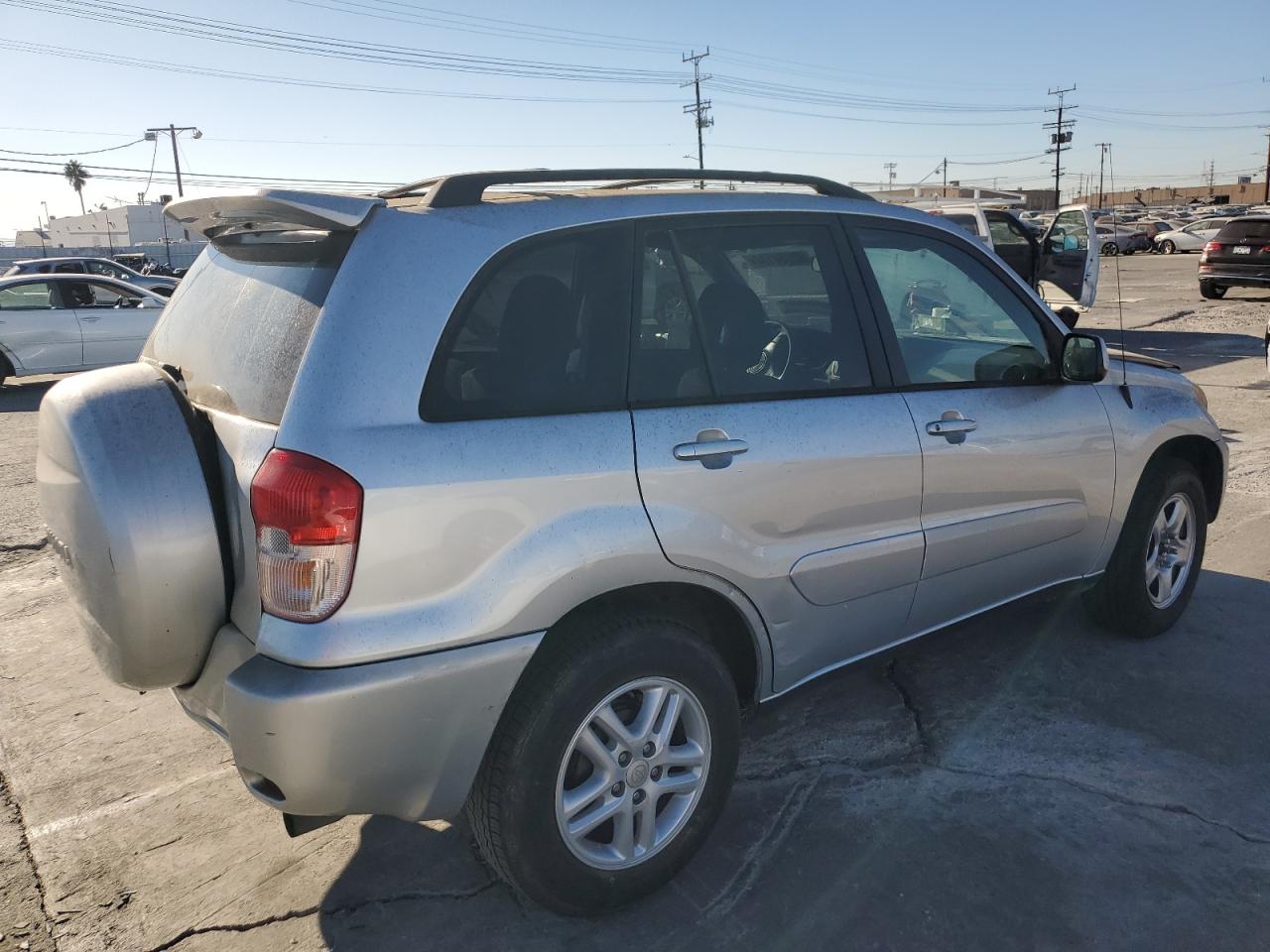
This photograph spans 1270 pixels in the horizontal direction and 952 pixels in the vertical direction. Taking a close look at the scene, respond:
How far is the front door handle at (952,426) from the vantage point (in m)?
3.19

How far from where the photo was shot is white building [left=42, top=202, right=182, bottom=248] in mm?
92169

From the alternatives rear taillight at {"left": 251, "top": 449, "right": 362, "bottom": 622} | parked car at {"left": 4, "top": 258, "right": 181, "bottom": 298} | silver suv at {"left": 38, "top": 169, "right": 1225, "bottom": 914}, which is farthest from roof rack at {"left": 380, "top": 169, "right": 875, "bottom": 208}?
parked car at {"left": 4, "top": 258, "right": 181, "bottom": 298}

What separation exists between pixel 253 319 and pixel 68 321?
41.3 feet

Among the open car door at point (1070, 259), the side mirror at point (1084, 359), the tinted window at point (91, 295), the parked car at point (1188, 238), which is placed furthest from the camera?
the parked car at point (1188, 238)

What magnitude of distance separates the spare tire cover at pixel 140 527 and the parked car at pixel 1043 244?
11.6 meters

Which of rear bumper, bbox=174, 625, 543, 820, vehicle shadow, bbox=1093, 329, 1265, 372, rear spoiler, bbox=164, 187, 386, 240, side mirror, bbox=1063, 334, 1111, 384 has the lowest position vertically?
vehicle shadow, bbox=1093, 329, 1265, 372

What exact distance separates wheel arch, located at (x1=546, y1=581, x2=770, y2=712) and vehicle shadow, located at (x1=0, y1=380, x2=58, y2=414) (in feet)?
35.6

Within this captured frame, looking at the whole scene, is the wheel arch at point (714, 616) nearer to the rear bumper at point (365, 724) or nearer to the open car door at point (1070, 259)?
the rear bumper at point (365, 724)

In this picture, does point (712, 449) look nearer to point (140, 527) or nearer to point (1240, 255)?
point (140, 527)

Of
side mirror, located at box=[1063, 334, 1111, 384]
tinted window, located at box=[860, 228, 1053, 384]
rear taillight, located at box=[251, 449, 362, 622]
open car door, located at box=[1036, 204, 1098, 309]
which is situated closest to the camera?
rear taillight, located at box=[251, 449, 362, 622]

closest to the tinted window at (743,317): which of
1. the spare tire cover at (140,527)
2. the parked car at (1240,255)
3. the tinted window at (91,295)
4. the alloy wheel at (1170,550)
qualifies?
the spare tire cover at (140,527)

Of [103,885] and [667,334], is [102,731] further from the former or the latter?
[667,334]

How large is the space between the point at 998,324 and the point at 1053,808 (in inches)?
67.8

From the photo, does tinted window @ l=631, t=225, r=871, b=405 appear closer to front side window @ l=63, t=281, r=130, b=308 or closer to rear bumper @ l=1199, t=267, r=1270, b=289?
front side window @ l=63, t=281, r=130, b=308
